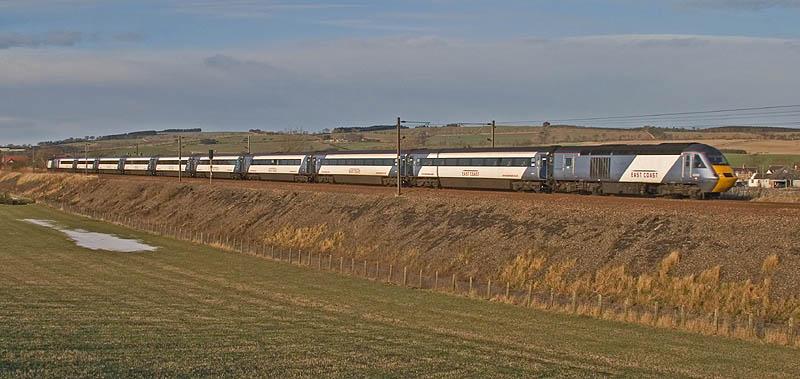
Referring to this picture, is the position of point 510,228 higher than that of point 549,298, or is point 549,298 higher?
point 510,228

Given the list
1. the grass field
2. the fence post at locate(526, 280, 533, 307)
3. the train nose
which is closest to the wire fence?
the fence post at locate(526, 280, 533, 307)

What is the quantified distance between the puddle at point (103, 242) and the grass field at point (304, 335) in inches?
645

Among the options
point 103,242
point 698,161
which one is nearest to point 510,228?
point 698,161

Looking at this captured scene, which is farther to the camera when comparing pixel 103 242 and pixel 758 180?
pixel 758 180

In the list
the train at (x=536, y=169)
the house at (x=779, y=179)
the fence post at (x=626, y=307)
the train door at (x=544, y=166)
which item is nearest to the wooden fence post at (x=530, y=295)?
the fence post at (x=626, y=307)

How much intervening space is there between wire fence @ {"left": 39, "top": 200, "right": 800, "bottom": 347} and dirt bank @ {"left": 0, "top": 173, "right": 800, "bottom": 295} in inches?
58.0

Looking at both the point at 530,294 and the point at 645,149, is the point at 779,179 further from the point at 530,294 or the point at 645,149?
the point at 530,294

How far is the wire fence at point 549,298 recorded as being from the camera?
28.0 metres

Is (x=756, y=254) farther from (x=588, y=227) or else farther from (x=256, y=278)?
(x=256, y=278)

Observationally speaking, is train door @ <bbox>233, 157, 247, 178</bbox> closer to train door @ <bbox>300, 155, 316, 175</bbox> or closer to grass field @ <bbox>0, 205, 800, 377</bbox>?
train door @ <bbox>300, 155, 316, 175</bbox>

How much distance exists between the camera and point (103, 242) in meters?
63.5

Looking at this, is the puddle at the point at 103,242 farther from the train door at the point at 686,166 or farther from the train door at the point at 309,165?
the train door at the point at 686,166

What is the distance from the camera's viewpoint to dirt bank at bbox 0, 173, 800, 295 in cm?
3472

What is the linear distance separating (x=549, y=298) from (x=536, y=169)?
82.9 feet
